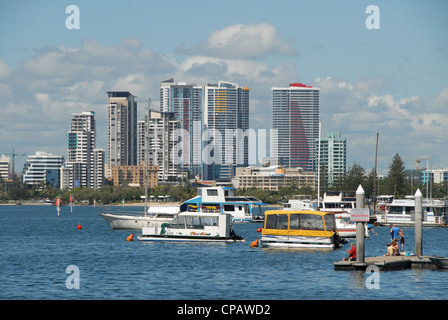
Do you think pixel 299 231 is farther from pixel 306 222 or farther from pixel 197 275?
pixel 197 275

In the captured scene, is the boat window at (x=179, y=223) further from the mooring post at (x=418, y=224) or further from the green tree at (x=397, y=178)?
the green tree at (x=397, y=178)

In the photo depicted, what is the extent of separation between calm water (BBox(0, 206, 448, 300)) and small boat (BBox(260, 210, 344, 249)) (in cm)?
93

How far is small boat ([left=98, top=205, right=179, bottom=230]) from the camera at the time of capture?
82.8 meters

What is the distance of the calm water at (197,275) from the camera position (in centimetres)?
3734

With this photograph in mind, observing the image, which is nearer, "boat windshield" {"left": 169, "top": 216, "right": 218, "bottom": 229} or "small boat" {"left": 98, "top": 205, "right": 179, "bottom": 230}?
"boat windshield" {"left": 169, "top": 216, "right": 218, "bottom": 229}

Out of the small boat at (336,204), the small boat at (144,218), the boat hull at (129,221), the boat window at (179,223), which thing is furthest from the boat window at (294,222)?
the small boat at (336,204)

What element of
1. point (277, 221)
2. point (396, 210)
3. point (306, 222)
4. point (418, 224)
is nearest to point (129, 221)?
point (277, 221)

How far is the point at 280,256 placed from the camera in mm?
54094

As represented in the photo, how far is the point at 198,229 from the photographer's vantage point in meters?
64.7

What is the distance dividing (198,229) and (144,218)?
21632 mm

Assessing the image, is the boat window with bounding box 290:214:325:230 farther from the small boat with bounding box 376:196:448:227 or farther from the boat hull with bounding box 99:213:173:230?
the small boat with bounding box 376:196:448:227

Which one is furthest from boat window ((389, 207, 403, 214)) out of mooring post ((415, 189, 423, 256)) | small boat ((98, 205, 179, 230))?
mooring post ((415, 189, 423, 256))

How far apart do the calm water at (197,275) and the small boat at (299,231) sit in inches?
36.5

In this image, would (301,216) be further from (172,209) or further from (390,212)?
(390,212)
